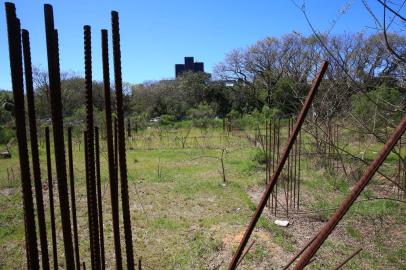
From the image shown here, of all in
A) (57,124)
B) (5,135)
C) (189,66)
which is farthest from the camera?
(189,66)

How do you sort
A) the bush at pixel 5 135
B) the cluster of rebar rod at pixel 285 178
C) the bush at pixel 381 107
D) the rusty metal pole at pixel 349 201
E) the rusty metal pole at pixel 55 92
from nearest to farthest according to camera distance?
the rusty metal pole at pixel 349 201
the rusty metal pole at pixel 55 92
the bush at pixel 381 107
the cluster of rebar rod at pixel 285 178
the bush at pixel 5 135

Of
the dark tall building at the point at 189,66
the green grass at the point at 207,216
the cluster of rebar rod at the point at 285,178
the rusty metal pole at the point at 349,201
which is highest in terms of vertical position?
the dark tall building at the point at 189,66

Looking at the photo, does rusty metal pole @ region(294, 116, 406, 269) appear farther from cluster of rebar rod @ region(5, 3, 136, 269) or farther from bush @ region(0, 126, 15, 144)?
bush @ region(0, 126, 15, 144)

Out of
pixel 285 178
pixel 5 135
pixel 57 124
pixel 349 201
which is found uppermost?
pixel 57 124

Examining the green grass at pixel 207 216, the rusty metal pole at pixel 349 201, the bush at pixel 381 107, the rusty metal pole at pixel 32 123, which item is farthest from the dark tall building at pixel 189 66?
the rusty metal pole at pixel 349 201

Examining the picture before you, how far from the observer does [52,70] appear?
0.99m

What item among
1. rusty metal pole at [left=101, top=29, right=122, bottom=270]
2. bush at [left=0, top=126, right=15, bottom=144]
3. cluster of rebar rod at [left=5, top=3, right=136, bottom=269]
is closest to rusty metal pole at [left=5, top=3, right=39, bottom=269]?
cluster of rebar rod at [left=5, top=3, right=136, bottom=269]

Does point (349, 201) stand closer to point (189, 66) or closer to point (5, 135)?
point (5, 135)

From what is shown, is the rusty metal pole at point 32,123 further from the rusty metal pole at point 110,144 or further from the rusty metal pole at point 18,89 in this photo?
the rusty metal pole at point 110,144

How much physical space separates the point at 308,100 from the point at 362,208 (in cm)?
531

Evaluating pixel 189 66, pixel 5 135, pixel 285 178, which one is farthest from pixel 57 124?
pixel 189 66

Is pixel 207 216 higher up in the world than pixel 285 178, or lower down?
lower down

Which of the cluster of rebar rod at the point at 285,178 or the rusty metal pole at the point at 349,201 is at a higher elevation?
the rusty metal pole at the point at 349,201

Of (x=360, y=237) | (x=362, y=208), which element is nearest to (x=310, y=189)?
(x=362, y=208)
